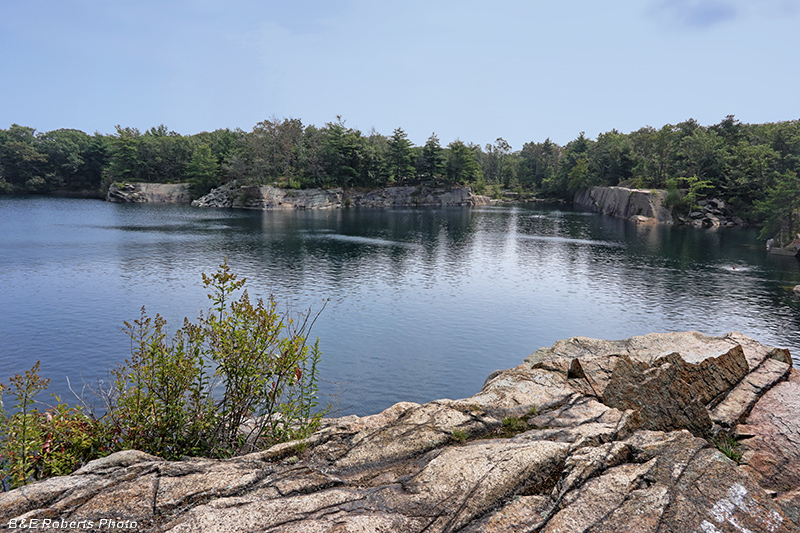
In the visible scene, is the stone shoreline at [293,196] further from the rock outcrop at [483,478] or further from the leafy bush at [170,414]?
the rock outcrop at [483,478]

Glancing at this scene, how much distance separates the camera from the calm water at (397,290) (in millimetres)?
23594

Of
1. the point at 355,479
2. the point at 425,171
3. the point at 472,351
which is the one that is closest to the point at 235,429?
the point at 355,479

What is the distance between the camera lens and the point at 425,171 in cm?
12850

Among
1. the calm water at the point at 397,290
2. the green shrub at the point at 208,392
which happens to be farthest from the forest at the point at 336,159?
the green shrub at the point at 208,392

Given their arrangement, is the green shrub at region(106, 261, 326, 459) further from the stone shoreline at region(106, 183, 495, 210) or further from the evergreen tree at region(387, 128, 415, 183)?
the evergreen tree at region(387, 128, 415, 183)

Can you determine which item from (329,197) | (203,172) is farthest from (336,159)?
(203,172)

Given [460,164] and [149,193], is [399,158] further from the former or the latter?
[149,193]

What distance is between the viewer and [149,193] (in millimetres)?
117812

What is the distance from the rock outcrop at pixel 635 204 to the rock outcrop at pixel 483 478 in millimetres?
89423

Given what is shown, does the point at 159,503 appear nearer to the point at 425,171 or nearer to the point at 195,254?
the point at 195,254

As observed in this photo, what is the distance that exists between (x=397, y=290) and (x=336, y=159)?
8404cm

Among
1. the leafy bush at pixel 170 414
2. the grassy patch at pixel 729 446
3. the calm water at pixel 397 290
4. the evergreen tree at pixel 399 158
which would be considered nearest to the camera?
the leafy bush at pixel 170 414

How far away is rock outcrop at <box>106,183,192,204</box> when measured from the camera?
11538cm

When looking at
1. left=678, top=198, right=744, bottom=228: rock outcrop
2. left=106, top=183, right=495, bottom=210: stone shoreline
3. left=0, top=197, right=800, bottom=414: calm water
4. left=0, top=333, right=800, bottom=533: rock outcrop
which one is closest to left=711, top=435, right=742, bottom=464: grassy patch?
left=0, top=333, right=800, bottom=533: rock outcrop
